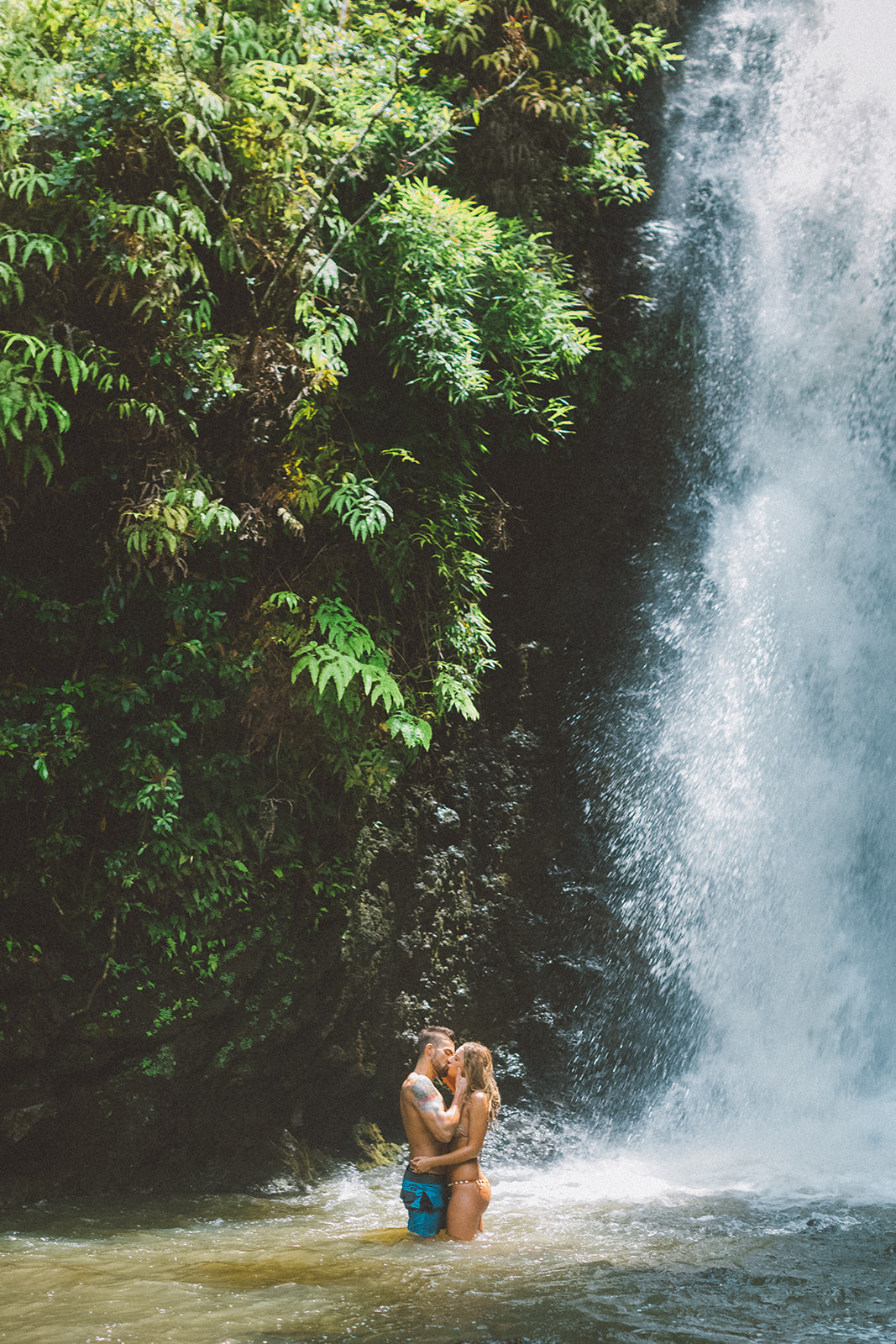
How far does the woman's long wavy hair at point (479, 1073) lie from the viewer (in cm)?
513

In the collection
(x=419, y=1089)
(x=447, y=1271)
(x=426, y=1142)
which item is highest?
(x=419, y=1089)

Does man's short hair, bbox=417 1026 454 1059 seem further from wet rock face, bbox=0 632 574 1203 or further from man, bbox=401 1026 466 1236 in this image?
wet rock face, bbox=0 632 574 1203

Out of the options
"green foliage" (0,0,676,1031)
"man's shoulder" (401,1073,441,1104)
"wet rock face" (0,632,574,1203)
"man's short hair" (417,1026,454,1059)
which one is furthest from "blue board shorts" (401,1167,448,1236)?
"green foliage" (0,0,676,1031)

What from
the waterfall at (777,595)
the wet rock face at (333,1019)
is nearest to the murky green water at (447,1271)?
the wet rock face at (333,1019)

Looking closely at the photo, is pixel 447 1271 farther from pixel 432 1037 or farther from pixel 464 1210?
pixel 432 1037

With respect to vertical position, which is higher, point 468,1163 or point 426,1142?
point 426,1142

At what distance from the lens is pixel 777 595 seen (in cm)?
990

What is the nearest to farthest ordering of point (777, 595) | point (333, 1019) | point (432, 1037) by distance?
1. point (432, 1037)
2. point (333, 1019)
3. point (777, 595)

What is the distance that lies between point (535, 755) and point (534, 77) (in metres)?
6.29

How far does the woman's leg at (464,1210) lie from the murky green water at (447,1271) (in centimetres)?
9

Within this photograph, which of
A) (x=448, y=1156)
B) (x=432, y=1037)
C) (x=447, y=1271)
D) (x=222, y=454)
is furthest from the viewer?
(x=222, y=454)

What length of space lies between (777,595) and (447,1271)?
292 inches

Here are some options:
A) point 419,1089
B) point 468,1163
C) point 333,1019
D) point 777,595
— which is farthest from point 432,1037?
point 777,595

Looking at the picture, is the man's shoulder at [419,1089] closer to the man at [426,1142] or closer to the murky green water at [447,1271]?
the man at [426,1142]
